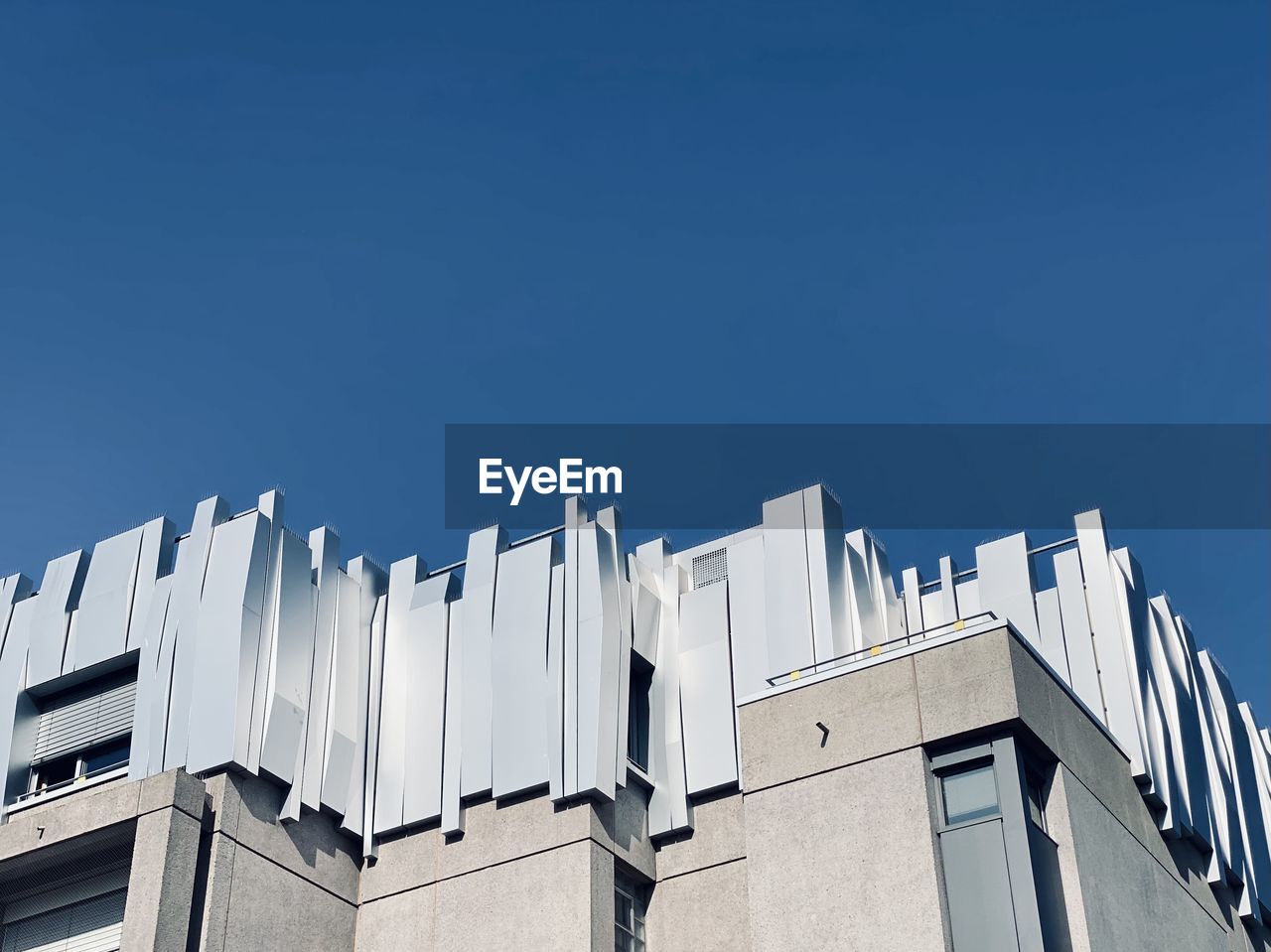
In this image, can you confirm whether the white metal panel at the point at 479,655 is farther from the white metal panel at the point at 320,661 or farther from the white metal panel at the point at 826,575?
the white metal panel at the point at 826,575

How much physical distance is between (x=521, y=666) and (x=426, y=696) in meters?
2.46

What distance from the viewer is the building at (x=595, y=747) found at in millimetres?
25656

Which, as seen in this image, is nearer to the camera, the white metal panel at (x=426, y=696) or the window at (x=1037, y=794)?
the window at (x=1037, y=794)

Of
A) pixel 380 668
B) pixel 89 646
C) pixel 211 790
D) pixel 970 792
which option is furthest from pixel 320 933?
pixel 970 792

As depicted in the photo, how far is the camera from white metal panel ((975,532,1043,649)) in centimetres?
3534

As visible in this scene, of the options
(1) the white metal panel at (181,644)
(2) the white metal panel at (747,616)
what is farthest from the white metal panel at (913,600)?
(1) the white metal panel at (181,644)

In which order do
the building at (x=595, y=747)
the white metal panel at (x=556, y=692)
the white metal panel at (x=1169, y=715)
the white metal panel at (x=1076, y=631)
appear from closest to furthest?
the building at (x=595, y=747), the white metal panel at (x=556, y=692), the white metal panel at (x=1169, y=715), the white metal panel at (x=1076, y=631)

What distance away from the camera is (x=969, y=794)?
25.3m

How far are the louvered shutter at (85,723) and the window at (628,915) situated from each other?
10.7 metres

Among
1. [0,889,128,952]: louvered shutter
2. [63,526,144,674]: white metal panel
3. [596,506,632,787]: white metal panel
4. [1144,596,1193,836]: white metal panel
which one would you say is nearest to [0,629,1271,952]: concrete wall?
[1144,596,1193,836]: white metal panel

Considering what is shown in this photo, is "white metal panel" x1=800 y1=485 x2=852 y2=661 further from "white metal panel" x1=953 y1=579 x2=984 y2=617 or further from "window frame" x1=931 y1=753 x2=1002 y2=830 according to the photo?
"window frame" x1=931 y1=753 x2=1002 y2=830

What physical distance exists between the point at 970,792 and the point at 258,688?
13.7m

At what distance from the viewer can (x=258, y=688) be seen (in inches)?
1232

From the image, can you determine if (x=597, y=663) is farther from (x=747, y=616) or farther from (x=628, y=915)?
(x=628, y=915)
